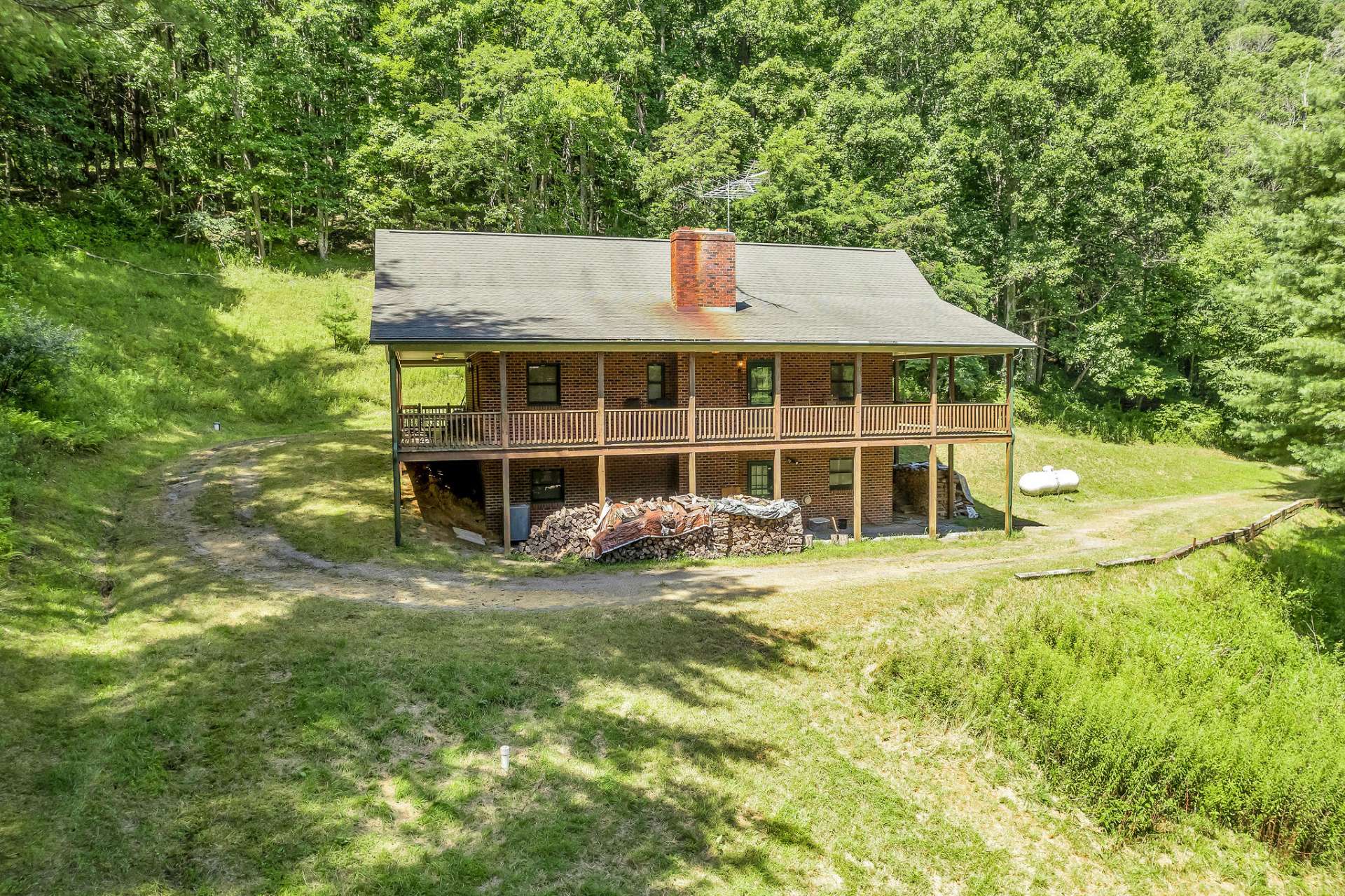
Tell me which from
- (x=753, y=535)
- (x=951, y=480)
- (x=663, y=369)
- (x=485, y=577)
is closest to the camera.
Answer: (x=485, y=577)

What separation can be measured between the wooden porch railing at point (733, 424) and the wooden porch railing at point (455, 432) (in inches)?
195

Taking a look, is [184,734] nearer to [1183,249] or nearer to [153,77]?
[153,77]

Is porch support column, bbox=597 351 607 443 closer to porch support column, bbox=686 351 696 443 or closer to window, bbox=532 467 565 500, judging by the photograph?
porch support column, bbox=686 351 696 443

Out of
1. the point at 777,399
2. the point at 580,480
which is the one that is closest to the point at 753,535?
the point at 777,399

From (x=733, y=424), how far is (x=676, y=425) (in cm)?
147

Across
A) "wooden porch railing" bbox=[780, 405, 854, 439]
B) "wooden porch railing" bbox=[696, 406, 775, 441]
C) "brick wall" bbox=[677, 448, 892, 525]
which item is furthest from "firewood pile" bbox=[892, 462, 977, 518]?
"wooden porch railing" bbox=[696, 406, 775, 441]

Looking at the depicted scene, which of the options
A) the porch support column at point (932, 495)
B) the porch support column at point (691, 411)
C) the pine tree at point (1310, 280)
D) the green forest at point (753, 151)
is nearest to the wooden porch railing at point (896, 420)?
the porch support column at point (932, 495)

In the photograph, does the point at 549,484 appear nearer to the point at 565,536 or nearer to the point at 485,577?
the point at 565,536

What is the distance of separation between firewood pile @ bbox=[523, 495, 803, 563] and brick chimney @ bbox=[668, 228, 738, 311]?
5.51 meters

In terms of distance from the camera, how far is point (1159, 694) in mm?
11844

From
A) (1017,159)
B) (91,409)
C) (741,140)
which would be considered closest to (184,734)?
(91,409)

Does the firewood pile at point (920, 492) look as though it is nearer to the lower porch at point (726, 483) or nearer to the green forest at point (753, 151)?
the lower porch at point (726, 483)

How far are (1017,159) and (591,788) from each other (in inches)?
1415

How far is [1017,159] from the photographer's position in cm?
3525
